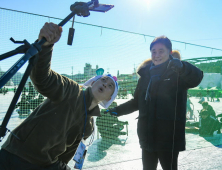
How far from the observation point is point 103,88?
178 cm

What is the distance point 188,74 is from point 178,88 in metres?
0.20

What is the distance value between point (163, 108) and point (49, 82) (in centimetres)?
122

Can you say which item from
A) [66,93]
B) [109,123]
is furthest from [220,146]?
[66,93]

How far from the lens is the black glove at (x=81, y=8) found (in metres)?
1.04

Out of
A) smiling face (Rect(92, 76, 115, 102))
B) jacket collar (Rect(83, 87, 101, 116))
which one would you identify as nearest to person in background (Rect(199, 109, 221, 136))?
smiling face (Rect(92, 76, 115, 102))

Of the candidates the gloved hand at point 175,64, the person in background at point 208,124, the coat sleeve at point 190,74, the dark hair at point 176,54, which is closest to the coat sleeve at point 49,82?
the gloved hand at point 175,64

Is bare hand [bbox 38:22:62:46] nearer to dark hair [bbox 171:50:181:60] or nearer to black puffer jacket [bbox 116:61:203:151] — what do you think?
black puffer jacket [bbox 116:61:203:151]

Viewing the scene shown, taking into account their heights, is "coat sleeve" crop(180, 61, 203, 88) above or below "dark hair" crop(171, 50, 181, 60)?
below

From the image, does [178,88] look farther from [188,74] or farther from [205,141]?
[205,141]

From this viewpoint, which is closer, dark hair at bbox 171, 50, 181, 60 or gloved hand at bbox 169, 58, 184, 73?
gloved hand at bbox 169, 58, 184, 73

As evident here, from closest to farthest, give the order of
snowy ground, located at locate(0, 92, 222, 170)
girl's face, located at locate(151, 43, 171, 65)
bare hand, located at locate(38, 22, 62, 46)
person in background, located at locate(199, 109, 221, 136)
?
bare hand, located at locate(38, 22, 62, 46)
girl's face, located at locate(151, 43, 171, 65)
snowy ground, located at locate(0, 92, 222, 170)
person in background, located at locate(199, 109, 221, 136)

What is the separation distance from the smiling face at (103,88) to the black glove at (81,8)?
0.78 meters

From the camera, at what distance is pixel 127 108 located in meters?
2.57

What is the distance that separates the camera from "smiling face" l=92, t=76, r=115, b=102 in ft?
5.68
